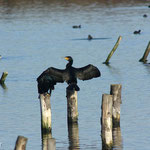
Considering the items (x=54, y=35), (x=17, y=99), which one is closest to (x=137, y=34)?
(x=54, y=35)

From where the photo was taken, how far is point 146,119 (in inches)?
1147

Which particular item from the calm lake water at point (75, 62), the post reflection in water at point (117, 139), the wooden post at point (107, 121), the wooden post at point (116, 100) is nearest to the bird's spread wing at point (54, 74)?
the wooden post at point (116, 100)

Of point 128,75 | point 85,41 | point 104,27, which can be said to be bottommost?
point 128,75

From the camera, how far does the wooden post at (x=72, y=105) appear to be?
27.0 meters

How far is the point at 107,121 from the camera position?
23656 mm

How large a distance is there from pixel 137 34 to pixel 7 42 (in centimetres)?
1408

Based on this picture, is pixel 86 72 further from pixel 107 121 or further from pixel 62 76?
pixel 107 121

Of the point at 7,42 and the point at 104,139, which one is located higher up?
the point at 7,42

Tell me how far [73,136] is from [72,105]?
1.30 m

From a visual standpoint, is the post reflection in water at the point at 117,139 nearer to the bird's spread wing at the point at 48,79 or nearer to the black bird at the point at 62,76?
the black bird at the point at 62,76

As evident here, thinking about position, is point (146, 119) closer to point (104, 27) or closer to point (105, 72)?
point (105, 72)

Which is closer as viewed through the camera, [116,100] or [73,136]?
[116,100]

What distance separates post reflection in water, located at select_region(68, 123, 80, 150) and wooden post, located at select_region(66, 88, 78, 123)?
253mm

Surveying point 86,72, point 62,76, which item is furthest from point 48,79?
point 86,72
